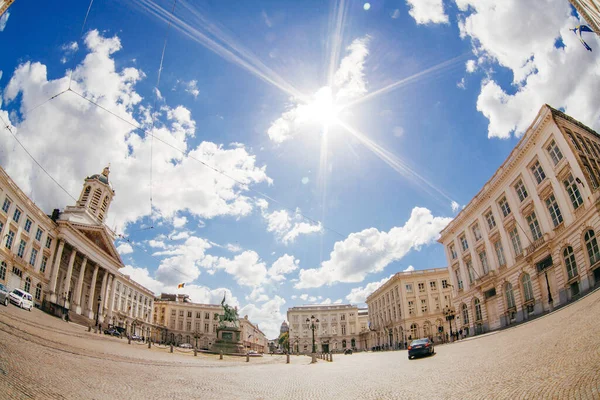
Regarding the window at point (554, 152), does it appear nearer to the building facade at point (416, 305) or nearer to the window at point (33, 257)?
the building facade at point (416, 305)

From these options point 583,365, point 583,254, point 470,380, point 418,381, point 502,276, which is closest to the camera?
point 583,365

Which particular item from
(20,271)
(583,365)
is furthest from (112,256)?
(583,365)

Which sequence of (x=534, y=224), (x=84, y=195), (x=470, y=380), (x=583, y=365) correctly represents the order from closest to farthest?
(x=583, y=365) → (x=470, y=380) → (x=534, y=224) → (x=84, y=195)

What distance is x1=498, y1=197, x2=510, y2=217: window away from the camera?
1189 inches

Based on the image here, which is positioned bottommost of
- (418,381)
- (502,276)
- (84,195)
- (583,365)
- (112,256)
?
(418,381)

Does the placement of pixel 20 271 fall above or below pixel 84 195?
below

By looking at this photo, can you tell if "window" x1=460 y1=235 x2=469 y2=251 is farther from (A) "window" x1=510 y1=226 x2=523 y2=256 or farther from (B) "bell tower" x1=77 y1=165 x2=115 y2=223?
(B) "bell tower" x1=77 y1=165 x2=115 y2=223

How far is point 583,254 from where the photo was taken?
66.5ft

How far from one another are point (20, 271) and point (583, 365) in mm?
50657

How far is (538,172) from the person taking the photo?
25.8m

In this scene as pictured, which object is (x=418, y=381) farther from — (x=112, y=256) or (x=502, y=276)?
(x=112, y=256)

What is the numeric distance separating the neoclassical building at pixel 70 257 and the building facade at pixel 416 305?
53.4 metres

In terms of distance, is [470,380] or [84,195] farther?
[84,195]

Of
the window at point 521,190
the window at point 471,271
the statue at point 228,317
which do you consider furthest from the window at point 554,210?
the statue at point 228,317
